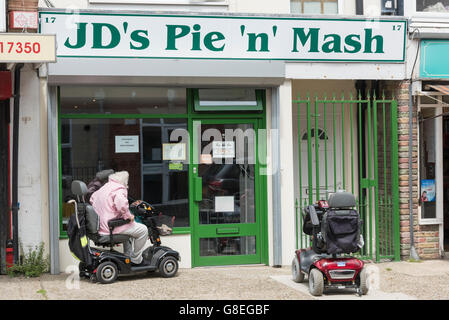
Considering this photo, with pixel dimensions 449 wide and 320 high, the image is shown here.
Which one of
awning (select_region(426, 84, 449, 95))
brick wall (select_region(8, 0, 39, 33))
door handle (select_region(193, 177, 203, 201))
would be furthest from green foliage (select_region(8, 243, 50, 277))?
awning (select_region(426, 84, 449, 95))

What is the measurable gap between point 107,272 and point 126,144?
2073 mm

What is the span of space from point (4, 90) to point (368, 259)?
597 cm

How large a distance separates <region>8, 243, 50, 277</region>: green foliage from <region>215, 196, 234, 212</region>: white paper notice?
8.43 ft

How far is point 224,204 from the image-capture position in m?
9.69

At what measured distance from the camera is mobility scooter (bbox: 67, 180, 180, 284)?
8.14 m

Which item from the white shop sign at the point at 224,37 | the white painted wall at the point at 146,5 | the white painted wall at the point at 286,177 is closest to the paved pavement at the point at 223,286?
the white painted wall at the point at 286,177

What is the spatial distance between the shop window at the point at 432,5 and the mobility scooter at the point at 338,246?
4136 mm

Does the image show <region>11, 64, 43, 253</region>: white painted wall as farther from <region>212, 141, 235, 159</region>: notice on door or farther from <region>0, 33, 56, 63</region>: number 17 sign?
<region>212, 141, 235, 159</region>: notice on door

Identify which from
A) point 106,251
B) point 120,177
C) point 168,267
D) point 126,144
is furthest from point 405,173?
point 106,251

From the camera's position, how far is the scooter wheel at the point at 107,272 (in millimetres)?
8133

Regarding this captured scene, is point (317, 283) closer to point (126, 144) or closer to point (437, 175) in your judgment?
point (126, 144)

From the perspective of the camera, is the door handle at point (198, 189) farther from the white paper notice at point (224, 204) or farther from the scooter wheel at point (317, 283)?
the scooter wheel at point (317, 283)

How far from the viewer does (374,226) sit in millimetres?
10594

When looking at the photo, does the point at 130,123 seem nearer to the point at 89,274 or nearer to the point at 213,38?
the point at 213,38
